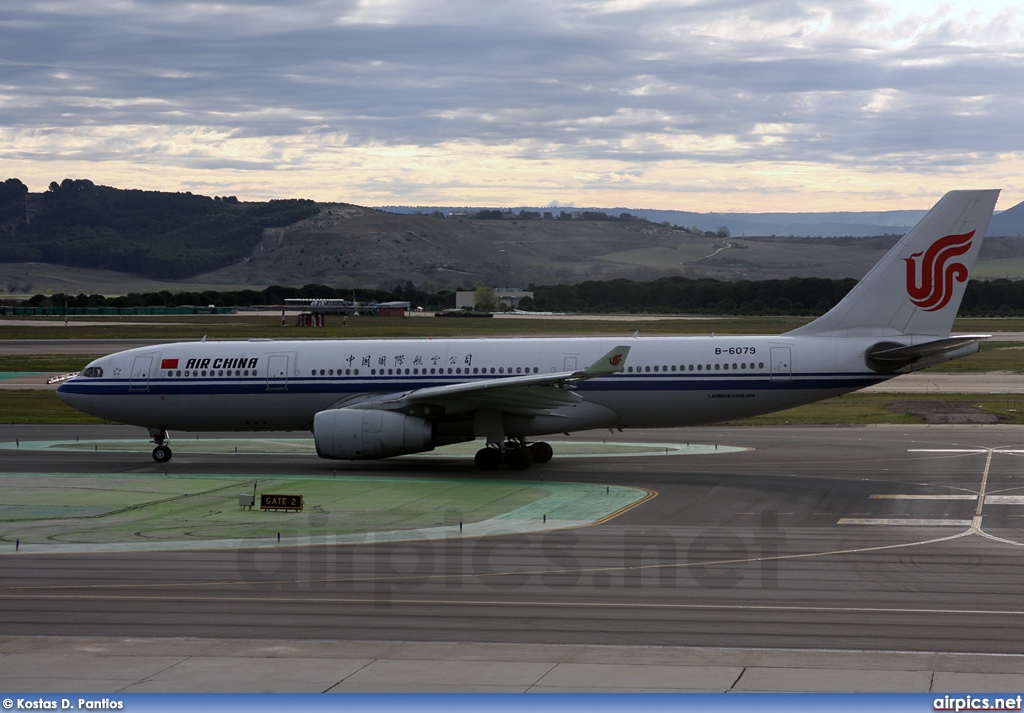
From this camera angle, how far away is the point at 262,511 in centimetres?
2738

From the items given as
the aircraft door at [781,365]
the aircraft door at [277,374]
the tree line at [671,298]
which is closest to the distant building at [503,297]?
the tree line at [671,298]

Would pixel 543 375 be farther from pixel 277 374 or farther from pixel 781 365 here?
pixel 277 374

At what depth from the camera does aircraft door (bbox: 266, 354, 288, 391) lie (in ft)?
117

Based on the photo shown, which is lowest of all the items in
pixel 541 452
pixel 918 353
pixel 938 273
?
pixel 541 452

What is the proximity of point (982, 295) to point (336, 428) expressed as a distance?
118 meters

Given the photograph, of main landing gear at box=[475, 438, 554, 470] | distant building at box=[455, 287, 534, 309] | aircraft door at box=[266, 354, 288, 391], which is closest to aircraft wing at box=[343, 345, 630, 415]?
main landing gear at box=[475, 438, 554, 470]

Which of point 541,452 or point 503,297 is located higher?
point 503,297

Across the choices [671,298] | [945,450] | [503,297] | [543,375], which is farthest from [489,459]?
[503,297]

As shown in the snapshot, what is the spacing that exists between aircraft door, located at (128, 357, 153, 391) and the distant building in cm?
11880

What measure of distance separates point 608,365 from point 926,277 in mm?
10390

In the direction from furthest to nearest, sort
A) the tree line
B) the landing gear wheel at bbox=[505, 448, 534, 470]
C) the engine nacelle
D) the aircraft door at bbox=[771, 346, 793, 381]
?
the tree line, the landing gear wheel at bbox=[505, 448, 534, 470], the aircraft door at bbox=[771, 346, 793, 381], the engine nacelle

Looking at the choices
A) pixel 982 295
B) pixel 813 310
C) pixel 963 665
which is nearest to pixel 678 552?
pixel 963 665

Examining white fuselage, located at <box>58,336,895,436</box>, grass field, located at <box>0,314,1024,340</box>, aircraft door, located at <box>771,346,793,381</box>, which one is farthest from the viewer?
grass field, located at <box>0,314,1024,340</box>

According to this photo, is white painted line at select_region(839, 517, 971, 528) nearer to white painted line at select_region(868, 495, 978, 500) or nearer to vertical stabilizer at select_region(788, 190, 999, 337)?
white painted line at select_region(868, 495, 978, 500)
